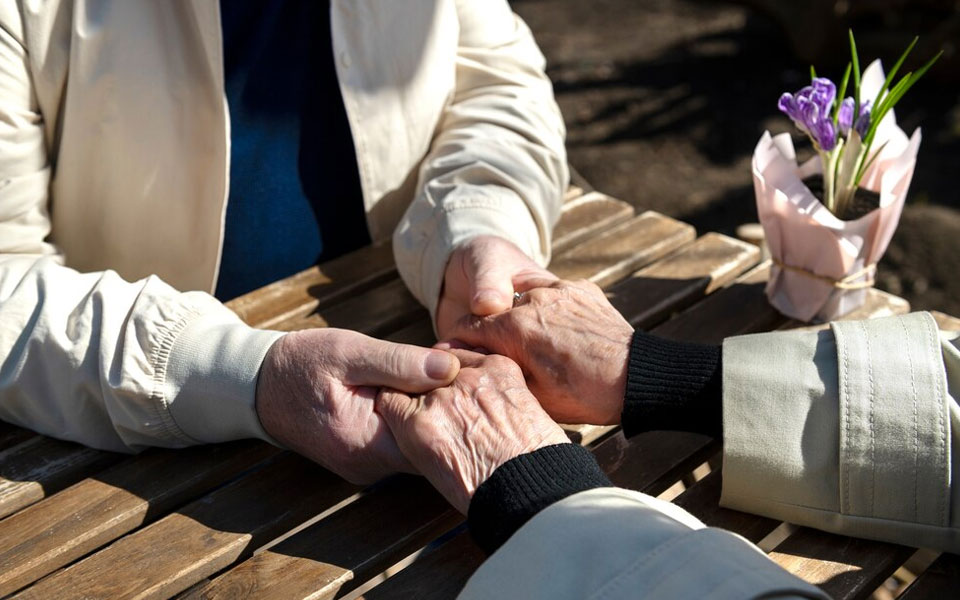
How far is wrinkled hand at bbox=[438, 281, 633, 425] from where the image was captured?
1641 millimetres

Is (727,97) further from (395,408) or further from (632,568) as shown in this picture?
(632,568)

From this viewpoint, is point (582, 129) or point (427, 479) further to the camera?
point (582, 129)

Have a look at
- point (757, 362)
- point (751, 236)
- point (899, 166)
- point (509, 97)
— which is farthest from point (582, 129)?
point (757, 362)

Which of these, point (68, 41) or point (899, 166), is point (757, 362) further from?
point (68, 41)

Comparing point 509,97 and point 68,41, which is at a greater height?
point 68,41

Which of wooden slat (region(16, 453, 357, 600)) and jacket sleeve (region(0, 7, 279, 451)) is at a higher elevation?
jacket sleeve (region(0, 7, 279, 451))

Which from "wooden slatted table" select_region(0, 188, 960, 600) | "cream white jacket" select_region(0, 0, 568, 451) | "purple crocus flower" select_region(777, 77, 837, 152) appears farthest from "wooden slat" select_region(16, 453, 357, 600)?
Result: "purple crocus flower" select_region(777, 77, 837, 152)

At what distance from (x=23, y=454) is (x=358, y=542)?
0.61 meters

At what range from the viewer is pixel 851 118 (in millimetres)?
1819

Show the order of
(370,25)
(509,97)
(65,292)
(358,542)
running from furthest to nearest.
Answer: (509,97)
(370,25)
(65,292)
(358,542)

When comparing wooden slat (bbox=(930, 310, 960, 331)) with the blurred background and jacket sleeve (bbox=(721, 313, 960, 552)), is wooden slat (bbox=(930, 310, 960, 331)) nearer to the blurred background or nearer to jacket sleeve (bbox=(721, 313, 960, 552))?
jacket sleeve (bbox=(721, 313, 960, 552))

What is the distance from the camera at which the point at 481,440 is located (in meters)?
1.49

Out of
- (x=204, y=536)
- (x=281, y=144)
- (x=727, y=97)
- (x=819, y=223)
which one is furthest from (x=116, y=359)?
(x=727, y=97)

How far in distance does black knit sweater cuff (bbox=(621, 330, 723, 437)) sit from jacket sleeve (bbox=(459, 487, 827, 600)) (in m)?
0.32
